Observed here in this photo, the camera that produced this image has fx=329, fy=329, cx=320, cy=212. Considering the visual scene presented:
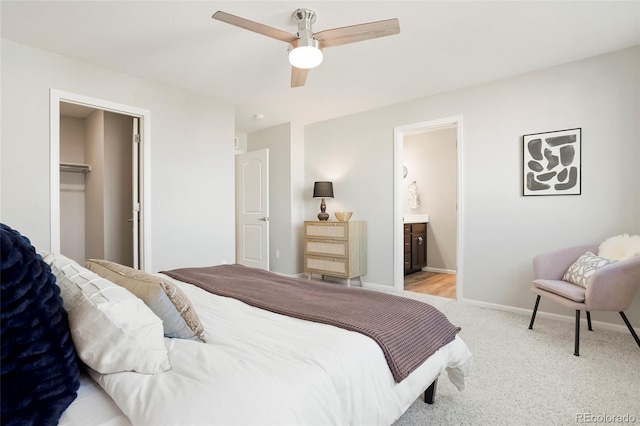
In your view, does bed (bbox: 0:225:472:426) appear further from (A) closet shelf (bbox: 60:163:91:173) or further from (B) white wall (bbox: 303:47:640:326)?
(A) closet shelf (bbox: 60:163:91:173)

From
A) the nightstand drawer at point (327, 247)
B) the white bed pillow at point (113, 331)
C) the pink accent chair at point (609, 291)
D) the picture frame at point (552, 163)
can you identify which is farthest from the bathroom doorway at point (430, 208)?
the white bed pillow at point (113, 331)

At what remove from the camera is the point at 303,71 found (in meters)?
2.52

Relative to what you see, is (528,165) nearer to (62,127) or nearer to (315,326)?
(315,326)

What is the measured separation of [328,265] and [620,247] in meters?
2.96

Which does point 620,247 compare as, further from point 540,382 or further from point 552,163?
point 540,382

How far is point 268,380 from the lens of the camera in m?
0.90

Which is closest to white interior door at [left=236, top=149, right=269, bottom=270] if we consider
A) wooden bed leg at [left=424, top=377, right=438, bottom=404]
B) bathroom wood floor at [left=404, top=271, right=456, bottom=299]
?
bathroom wood floor at [left=404, top=271, right=456, bottom=299]

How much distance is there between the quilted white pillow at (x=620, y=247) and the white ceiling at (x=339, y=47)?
160 cm

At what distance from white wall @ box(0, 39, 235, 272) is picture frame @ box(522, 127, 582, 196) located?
3296mm

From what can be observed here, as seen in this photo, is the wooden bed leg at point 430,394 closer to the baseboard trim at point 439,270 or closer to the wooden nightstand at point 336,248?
the wooden nightstand at point 336,248

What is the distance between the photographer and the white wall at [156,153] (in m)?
2.64

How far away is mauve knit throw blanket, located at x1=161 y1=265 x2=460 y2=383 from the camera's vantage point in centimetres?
128

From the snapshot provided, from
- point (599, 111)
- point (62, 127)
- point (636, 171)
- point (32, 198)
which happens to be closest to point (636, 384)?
point (636, 171)

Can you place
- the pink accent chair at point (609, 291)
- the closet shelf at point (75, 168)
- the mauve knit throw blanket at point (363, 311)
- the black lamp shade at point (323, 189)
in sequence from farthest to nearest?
the black lamp shade at point (323, 189) → the closet shelf at point (75, 168) → the pink accent chair at point (609, 291) → the mauve knit throw blanket at point (363, 311)
